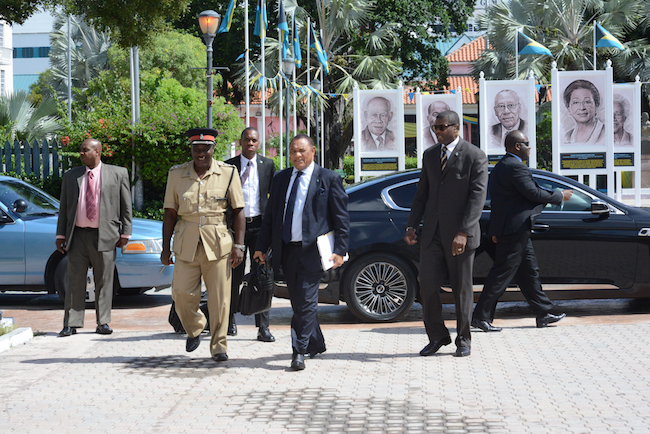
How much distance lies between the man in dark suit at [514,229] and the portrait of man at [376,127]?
13593mm

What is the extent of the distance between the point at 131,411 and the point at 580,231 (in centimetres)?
493

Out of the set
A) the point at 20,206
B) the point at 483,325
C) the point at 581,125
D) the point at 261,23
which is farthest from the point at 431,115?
the point at 483,325

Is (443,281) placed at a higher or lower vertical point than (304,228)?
lower

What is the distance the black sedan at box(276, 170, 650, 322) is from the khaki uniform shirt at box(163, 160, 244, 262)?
197cm

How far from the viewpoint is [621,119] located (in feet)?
67.3

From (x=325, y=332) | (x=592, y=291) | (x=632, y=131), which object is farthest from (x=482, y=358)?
(x=632, y=131)

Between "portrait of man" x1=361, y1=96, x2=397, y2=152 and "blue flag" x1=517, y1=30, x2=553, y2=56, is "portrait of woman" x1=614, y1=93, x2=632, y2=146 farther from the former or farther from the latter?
"portrait of man" x1=361, y1=96, x2=397, y2=152

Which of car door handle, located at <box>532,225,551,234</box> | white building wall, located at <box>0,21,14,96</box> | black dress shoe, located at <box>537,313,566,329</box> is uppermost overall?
white building wall, located at <box>0,21,14,96</box>

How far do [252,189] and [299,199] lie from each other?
1.22 metres

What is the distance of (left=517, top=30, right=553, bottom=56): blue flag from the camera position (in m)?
24.4

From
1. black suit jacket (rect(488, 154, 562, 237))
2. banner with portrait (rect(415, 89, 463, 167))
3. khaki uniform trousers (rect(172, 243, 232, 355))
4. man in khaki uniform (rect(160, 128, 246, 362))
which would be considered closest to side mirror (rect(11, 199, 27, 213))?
man in khaki uniform (rect(160, 128, 246, 362))

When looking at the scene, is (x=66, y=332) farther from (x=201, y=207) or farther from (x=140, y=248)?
(x=201, y=207)

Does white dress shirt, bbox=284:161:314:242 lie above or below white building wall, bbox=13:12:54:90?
below

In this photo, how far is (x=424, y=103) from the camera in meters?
22.2
